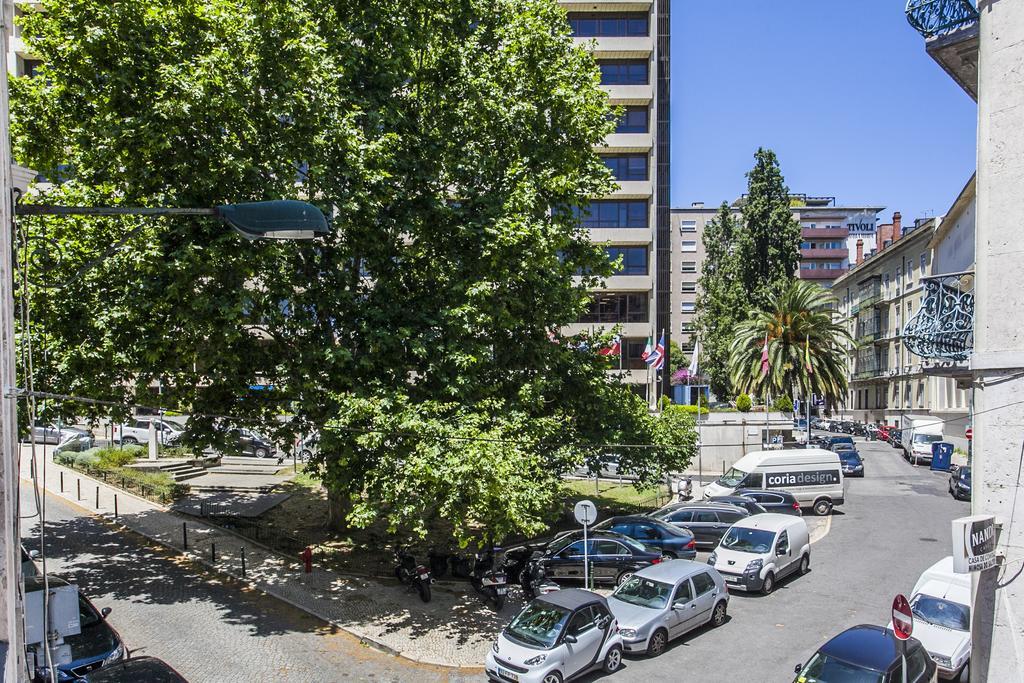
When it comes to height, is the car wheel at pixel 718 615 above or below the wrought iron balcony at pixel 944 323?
below

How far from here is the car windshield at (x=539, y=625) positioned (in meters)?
12.8

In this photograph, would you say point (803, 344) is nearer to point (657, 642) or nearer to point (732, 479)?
point (732, 479)

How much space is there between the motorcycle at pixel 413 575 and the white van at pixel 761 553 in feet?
25.0

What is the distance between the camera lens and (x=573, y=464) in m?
18.3

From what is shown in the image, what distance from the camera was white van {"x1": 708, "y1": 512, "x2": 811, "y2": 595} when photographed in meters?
18.3

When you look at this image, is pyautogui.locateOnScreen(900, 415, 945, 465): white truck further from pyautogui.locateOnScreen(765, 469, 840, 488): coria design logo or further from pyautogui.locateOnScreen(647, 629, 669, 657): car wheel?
pyautogui.locateOnScreen(647, 629, 669, 657): car wheel

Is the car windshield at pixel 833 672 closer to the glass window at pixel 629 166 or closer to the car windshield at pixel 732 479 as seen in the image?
the car windshield at pixel 732 479

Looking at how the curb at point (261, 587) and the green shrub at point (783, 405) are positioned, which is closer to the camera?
the curb at point (261, 587)

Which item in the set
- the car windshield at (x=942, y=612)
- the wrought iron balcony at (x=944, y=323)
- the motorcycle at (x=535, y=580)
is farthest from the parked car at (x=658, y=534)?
the wrought iron balcony at (x=944, y=323)

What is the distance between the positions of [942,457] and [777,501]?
1925cm

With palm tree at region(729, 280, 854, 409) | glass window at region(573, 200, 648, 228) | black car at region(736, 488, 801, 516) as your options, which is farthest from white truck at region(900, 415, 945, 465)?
glass window at region(573, 200, 648, 228)

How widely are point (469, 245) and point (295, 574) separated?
10.0 m

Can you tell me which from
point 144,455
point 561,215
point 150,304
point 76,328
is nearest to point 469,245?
point 561,215

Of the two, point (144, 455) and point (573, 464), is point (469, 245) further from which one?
point (144, 455)
